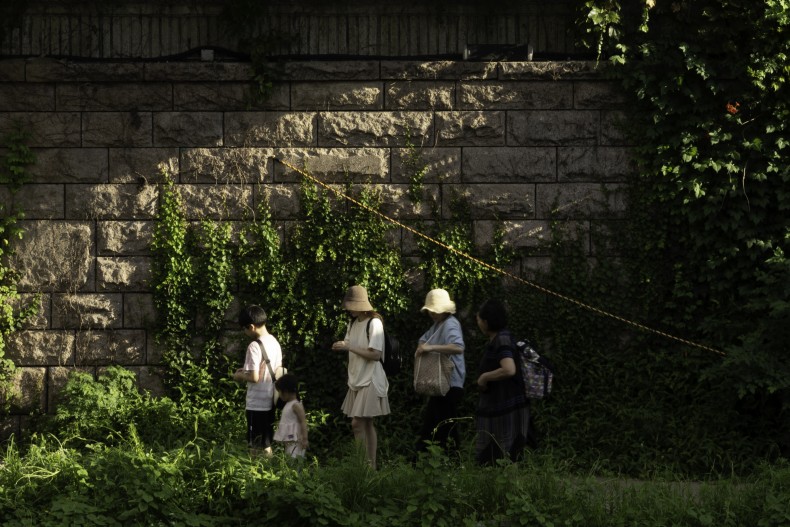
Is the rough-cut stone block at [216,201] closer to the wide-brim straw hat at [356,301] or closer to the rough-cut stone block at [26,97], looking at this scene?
the rough-cut stone block at [26,97]

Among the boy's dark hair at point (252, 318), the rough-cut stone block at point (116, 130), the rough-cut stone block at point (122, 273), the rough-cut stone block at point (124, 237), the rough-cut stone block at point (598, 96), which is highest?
the rough-cut stone block at point (598, 96)

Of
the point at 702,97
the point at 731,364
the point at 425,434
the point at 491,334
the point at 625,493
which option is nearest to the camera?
the point at 625,493

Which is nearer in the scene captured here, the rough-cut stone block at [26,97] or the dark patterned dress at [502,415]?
the dark patterned dress at [502,415]

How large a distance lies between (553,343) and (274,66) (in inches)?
153

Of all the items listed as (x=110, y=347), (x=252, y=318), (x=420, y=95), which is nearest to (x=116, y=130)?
(x=110, y=347)

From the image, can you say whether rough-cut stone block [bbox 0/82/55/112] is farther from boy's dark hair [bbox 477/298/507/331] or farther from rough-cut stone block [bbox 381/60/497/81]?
boy's dark hair [bbox 477/298/507/331]

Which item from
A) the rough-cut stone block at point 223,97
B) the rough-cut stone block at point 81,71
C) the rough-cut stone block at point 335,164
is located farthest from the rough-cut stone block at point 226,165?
the rough-cut stone block at point 81,71

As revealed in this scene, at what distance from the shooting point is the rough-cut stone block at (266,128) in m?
10.7

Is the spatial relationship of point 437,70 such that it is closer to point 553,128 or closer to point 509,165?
point 509,165

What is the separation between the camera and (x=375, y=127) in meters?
10.7

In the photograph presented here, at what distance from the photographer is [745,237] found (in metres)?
10.2

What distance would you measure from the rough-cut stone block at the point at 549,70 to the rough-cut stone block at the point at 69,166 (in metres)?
4.10

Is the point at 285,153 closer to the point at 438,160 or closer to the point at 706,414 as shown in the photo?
the point at 438,160

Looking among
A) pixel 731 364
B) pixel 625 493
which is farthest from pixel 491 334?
pixel 731 364
